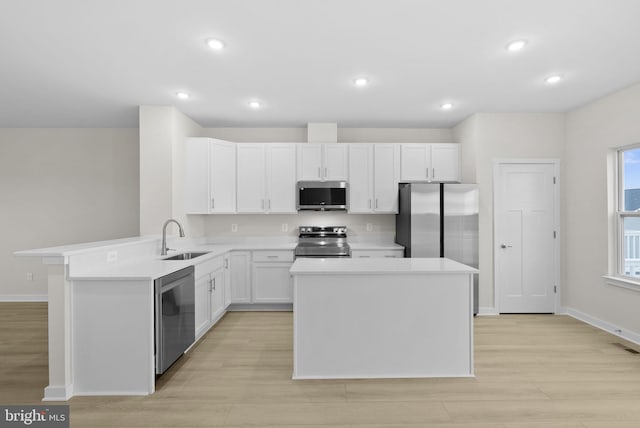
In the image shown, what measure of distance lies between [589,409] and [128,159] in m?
6.14

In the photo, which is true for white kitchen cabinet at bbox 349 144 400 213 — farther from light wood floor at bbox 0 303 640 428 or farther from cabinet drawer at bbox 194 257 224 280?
light wood floor at bbox 0 303 640 428

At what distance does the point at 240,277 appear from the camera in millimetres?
4496

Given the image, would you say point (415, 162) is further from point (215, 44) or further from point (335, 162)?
point (215, 44)

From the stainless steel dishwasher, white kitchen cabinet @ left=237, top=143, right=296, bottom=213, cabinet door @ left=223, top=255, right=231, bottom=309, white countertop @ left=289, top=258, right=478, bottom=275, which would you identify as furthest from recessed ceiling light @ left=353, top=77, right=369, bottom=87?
cabinet door @ left=223, top=255, right=231, bottom=309

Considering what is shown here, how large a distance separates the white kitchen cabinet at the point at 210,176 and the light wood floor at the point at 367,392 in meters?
1.92

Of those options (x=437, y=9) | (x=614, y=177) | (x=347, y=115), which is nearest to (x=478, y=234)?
(x=614, y=177)

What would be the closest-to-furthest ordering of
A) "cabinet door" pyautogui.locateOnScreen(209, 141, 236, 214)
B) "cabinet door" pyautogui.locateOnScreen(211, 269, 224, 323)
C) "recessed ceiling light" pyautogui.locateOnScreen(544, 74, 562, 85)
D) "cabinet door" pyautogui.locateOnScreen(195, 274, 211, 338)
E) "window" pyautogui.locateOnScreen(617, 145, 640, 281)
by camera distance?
"recessed ceiling light" pyautogui.locateOnScreen(544, 74, 562, 85) → "cabinet door" pyautogui.locateOnScreen(195, 274, 211, 338) → "window" pyautogui.locateOnScreen(617, 145, 640, 281) → "cabinet door" pyautogui.locateOnScreen(211, 269, 224, 323) → "cabinet door" pyautogui.locateOnScreen(209, 141, 236, 214)

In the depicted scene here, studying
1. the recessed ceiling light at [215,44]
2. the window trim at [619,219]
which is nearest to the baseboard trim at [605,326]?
the window trim at [619,219]

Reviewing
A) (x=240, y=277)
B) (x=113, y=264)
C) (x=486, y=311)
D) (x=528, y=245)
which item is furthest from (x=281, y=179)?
(x=528, y=245)

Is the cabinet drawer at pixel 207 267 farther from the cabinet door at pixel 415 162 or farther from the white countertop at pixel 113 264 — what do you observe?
the cabinet door at pixel 415 162

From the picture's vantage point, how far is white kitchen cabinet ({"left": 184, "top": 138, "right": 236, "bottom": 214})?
4523 mm

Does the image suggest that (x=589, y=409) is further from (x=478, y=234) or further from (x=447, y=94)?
(x=447, y=94)

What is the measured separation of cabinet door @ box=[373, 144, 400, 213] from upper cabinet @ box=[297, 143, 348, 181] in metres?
0.47

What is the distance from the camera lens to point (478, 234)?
4348mm
